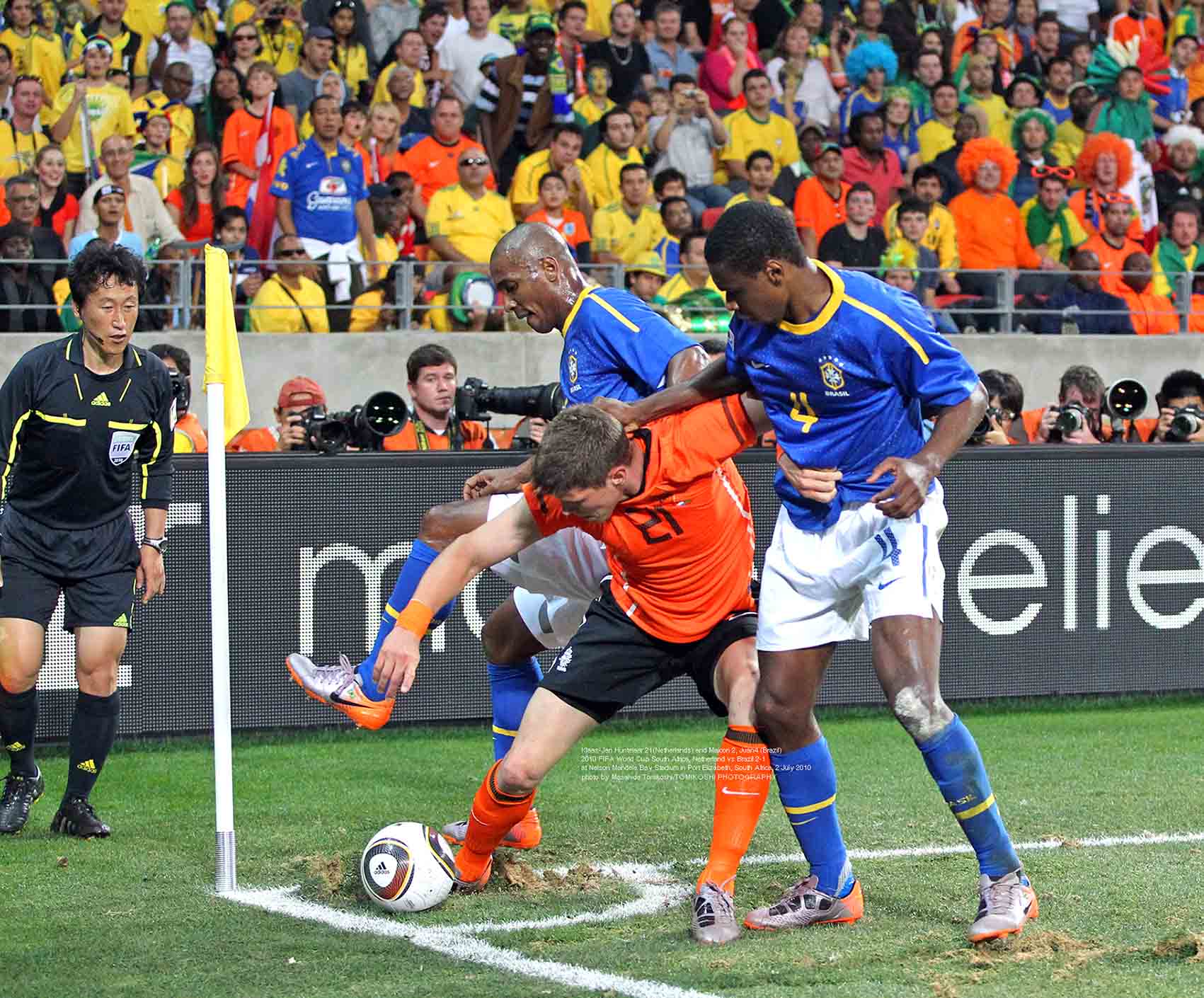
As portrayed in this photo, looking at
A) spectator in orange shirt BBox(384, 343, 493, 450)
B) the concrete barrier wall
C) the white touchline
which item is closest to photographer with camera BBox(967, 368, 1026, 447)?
the concrete barrier wall

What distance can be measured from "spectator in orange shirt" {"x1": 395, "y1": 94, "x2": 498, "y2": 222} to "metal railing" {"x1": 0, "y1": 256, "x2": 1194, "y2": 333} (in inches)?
31.2

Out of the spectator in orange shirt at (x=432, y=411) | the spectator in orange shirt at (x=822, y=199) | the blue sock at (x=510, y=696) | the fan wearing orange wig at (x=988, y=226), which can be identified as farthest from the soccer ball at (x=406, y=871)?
the fan wearing orange wig at (x=988, y=226)

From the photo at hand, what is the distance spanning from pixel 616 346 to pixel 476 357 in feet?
22.9

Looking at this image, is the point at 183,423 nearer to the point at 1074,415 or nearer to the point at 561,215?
the point at 561,215

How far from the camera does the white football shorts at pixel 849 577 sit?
5.22 m

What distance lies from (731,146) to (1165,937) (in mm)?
11137

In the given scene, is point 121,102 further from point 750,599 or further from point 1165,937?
point 1165,937

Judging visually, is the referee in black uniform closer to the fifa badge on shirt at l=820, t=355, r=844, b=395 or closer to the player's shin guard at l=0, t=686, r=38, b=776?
the player's shin guard at l=0, t=686, r=38, b=776

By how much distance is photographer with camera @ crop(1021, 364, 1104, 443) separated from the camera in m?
10.5

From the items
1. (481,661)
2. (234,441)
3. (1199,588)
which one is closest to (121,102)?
(234,441)

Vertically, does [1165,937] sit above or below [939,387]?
below

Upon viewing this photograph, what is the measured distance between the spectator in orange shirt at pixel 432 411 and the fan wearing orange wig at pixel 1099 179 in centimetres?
799

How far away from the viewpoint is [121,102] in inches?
528

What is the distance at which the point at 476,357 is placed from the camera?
13047 mm
